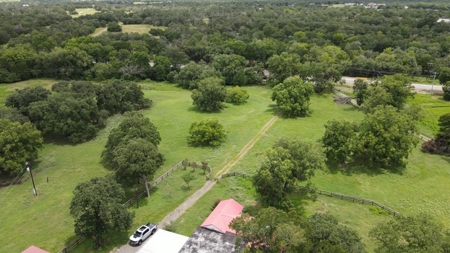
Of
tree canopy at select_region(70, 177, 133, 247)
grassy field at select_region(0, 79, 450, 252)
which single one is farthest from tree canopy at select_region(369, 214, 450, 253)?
tree canopy at select_region(70, 177, 133, 247)

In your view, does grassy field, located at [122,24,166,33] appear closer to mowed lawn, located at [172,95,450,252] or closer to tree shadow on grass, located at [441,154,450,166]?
mowed lawn, located at [172,95,450,252]

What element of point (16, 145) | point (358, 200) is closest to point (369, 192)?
point (358, 200)

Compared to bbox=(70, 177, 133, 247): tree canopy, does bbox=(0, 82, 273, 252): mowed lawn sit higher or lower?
lower

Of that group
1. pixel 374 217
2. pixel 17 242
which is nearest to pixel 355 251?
pixel 374 217

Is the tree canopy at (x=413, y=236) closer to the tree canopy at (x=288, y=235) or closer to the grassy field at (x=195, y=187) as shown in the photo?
the tree canopy at (x=288, y=235)

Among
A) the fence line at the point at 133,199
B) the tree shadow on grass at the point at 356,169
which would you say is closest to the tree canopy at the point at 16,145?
the fence line at the point at 133,199

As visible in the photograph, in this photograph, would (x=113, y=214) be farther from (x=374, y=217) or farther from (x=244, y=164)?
(x=374, y=217)
